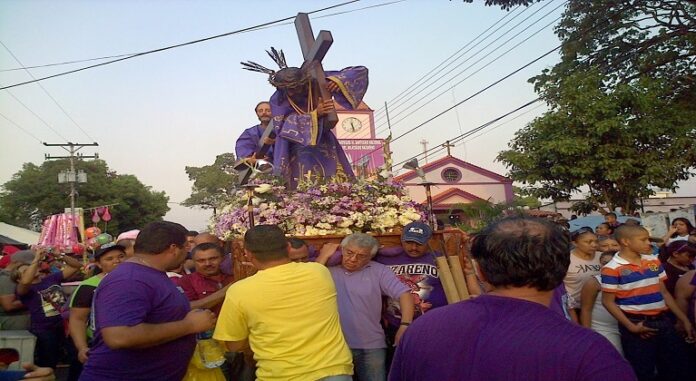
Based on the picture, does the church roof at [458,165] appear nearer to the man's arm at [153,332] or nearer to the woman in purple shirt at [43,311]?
the woman in purple shirt at [43,311]

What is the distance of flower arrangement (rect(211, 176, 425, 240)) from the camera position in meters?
4.93

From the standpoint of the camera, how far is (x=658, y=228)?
454 inches

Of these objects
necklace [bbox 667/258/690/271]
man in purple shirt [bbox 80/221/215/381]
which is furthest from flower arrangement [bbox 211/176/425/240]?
necklace [bbox 667/258/690/271]

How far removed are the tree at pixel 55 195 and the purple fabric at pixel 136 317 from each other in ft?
132

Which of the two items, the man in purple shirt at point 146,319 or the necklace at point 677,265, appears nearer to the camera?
the man in purple shirt at point 146,319

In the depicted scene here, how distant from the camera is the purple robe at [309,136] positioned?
6.89 metres

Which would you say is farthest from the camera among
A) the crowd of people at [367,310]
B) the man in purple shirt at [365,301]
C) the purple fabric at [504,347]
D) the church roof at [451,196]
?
the church roof at [451,196]

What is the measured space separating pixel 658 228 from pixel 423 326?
38.1 feet

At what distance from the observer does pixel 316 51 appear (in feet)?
21.9

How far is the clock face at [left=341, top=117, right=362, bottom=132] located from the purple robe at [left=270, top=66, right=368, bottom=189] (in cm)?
3532

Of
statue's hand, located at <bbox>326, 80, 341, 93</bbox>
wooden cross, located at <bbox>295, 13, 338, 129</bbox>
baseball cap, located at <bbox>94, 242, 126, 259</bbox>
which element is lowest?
baseball cap, located at <bbox>94, 242, 126, 259</bbox>

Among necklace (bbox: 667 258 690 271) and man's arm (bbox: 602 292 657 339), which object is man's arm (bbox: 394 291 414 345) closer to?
man's arm (bbox: 602 292 657 339)

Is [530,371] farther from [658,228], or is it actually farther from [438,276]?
[658,228]

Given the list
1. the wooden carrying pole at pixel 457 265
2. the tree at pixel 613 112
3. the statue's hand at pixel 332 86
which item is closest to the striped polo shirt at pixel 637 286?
the wooden carrying pole at pixel 457 265
